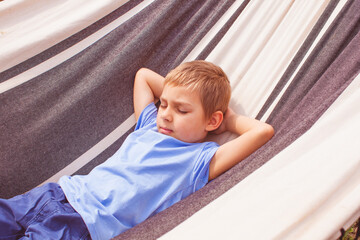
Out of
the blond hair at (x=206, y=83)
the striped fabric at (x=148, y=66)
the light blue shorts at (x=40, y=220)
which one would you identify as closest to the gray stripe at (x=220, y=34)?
the striped fabric at (x=148, y=66)

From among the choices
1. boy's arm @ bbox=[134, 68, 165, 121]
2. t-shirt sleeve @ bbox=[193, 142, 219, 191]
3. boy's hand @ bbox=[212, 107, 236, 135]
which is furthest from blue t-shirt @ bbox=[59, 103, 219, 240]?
boy's arm @ bbox=[134, 68, 165, 121]

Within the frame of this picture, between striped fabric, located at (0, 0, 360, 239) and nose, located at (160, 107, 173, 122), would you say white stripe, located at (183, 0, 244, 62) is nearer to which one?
striped fabric, located at (0, 0, 360, 239)

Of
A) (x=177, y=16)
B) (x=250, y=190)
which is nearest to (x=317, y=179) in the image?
(x=250, y=190)

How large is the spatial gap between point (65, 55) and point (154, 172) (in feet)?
2.03

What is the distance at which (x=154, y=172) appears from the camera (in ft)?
3.99

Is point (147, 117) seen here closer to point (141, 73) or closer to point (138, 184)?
point (141, 73)

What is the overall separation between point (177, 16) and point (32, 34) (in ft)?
2.04

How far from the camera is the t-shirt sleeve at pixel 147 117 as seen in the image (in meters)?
1.42

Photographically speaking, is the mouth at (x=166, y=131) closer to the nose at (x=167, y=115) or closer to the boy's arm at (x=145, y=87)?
the nose at (x=167, y=115)

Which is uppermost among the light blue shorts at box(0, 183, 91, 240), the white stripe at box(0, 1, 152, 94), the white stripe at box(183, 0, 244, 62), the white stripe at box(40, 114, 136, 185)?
the white stripe at box(183, 0, 244, 62)

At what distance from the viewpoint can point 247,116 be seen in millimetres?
1382

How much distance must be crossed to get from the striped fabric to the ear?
80 millimetres

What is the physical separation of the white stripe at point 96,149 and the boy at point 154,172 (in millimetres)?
118

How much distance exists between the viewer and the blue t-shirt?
1139mm
